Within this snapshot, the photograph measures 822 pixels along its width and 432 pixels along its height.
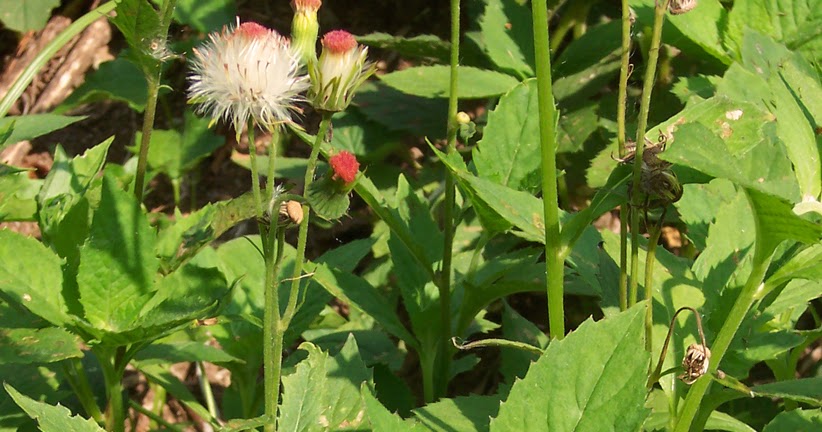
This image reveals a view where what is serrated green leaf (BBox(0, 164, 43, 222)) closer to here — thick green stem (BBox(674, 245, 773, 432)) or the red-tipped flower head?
the red-tipped flower head

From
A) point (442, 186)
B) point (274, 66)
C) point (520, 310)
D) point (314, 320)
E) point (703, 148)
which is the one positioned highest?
point (274, 66)

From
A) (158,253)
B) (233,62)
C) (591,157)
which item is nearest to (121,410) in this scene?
(158,253)

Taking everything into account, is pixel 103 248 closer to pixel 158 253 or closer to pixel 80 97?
pixel 158 253

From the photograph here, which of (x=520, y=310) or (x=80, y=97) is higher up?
(x=80, y=97)

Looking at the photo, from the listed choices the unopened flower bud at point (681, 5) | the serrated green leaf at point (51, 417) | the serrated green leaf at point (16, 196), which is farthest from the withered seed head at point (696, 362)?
the serrated green leaf at point (16, 196)

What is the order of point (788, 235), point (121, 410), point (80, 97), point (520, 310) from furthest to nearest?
point (80, 97) < point (520, 310) < point (121, 410) < point (788, 235)

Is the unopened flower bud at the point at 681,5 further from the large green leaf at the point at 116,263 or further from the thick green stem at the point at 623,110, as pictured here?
the large green leaf at the point at 116,263

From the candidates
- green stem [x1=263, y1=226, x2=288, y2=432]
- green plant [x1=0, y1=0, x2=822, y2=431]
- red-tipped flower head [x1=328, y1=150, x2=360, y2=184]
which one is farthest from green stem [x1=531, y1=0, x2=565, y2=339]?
green stem [x1=263, y1=226, x2=288, y2=432]

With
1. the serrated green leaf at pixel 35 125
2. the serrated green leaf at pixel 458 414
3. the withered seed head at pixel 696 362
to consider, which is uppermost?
the serrated green leaf at pixel 35 125
